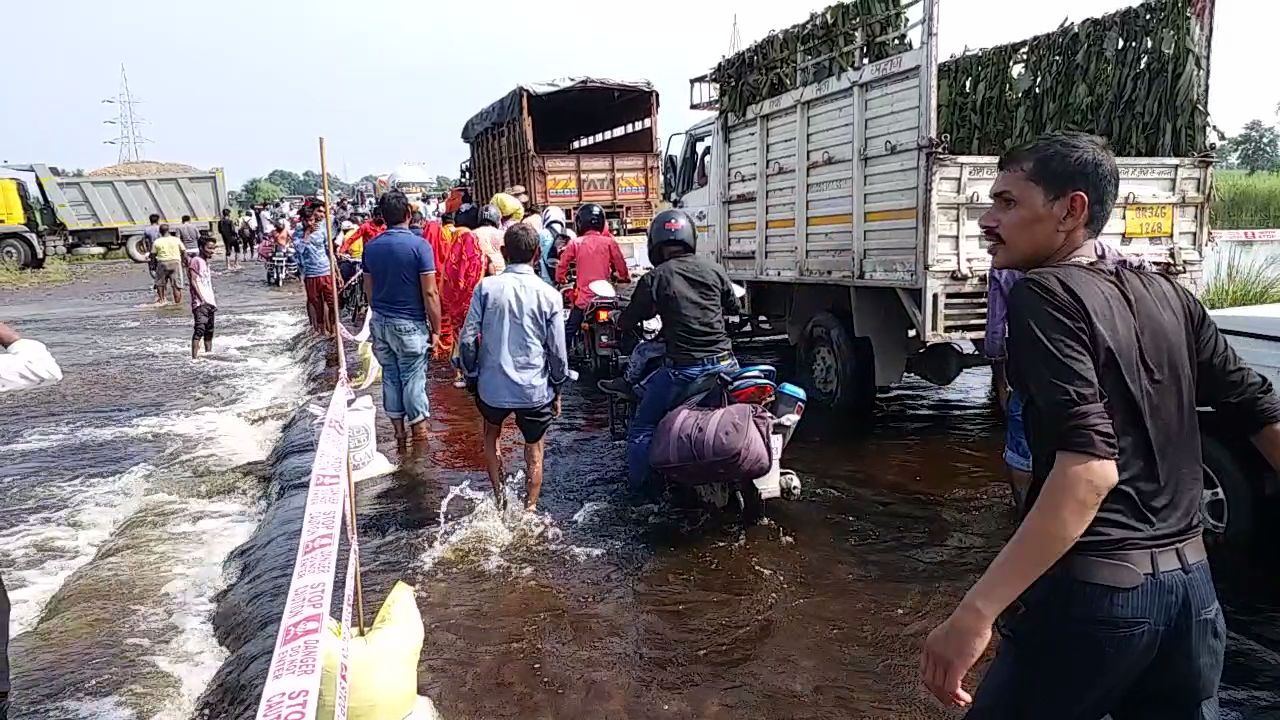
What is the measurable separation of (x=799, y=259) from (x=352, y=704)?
5712mm

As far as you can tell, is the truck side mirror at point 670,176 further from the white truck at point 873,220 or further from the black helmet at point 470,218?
the black helmet at point 470,218

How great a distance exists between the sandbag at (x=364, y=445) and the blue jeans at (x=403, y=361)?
457 mm

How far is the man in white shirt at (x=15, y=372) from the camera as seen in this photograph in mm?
2619

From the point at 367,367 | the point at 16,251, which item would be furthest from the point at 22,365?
the point at 16,251

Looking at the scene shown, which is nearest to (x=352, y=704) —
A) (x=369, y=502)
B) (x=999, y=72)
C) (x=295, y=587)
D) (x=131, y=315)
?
(x=295, y=587)

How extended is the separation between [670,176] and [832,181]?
3660 mm

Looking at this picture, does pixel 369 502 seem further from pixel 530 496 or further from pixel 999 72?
pixel 999 72

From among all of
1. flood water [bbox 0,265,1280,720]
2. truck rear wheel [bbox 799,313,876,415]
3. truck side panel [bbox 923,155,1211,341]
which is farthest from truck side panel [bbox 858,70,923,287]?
flood water [bbox 0,265,1280,720]

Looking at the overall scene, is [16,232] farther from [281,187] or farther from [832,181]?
[281,187]

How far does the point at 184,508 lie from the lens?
6.16 meters

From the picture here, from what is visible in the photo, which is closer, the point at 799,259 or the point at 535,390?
the point at 535,390

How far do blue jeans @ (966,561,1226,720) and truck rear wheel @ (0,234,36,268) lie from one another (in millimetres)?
33407

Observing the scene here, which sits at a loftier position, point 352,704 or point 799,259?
point 799,259

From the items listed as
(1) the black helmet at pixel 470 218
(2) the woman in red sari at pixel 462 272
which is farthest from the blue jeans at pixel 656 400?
(1) the black helmet at pixel 470 218
